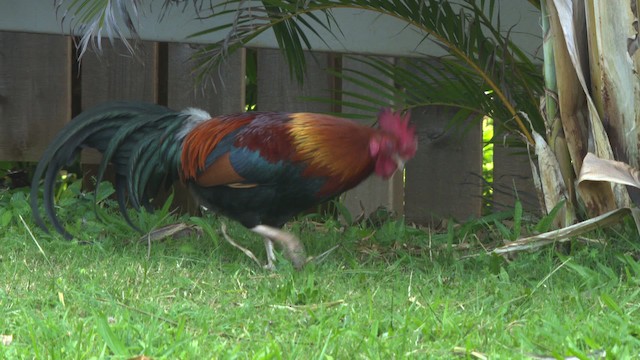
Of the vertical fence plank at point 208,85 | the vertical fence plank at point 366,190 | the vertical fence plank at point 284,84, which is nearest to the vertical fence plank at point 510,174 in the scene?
the vertical fence plank at point 366,190

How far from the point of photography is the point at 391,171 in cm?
440

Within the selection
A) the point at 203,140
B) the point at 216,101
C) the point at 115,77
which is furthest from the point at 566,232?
the point at 115,77

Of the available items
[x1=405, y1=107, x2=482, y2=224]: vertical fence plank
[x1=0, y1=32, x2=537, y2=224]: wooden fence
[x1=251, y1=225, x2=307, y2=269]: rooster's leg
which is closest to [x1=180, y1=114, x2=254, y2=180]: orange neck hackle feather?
[x1=251, y1=225, x2=307, y2=269]: rooster's leg

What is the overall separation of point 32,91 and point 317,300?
3339 millimetres

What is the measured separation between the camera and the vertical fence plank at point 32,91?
6.27 metres

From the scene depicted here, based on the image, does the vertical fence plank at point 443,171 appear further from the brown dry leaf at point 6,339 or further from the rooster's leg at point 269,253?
the brown dry leaf at point 6,339

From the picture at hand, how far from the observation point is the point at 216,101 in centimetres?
641

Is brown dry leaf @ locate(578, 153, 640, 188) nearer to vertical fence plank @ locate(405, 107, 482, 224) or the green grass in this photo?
the green grass

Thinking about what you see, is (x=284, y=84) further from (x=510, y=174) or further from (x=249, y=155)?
(x=249, y=155)

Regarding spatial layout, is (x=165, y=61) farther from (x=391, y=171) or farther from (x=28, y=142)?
(x=391, y=171)

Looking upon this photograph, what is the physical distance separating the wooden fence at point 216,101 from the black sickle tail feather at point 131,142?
1.25 metres

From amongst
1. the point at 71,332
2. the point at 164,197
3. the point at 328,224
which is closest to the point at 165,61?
the point at 164,197

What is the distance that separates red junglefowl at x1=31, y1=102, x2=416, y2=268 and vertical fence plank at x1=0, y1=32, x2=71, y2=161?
4.91 feet

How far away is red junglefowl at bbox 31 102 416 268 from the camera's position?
175 inches
